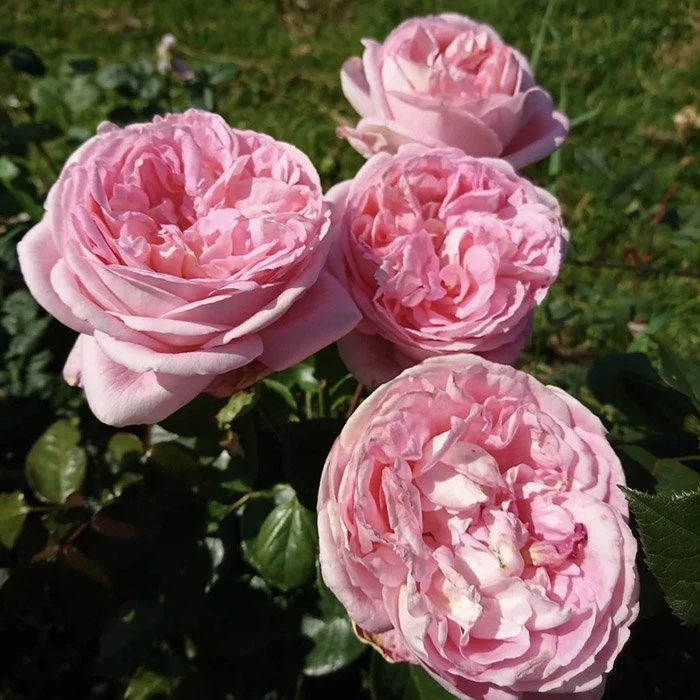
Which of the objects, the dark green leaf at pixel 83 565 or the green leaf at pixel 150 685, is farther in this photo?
the green leaf at pixel 150 685

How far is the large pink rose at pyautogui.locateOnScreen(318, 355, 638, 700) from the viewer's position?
0.54 m

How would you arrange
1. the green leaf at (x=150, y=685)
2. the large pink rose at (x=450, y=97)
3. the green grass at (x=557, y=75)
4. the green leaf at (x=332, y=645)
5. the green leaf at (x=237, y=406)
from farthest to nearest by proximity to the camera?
→ the green grass at (x=557, y=75) → the green leaf at (x=150, y=685) → the green leaf at (x=332, y=645) → the large pink rose at (x=450, y=97) → the green leaf at (x=237, y=406)

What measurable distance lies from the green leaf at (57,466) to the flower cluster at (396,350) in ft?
0.93

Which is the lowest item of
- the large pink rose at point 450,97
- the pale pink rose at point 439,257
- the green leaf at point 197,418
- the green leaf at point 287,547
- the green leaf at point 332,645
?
the green leaf at point 332,645

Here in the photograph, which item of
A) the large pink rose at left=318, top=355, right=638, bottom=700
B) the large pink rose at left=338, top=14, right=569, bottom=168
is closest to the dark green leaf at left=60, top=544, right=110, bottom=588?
the large pink rose at left=318, top=355, right=638, bottom=700

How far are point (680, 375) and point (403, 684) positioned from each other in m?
0.44

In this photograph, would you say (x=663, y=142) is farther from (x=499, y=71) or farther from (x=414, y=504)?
(x=414, y=504)

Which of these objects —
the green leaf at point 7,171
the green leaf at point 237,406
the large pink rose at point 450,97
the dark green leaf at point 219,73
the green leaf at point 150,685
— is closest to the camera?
the green leaf at point 237,406

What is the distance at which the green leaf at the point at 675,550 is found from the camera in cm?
55

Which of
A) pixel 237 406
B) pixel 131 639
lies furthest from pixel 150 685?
pixel 237 406

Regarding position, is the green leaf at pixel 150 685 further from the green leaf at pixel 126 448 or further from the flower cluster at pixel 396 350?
the flower cluster at pixel 396 350

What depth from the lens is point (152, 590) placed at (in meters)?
0.99

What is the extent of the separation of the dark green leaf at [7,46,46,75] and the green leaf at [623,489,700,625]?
4.24ft

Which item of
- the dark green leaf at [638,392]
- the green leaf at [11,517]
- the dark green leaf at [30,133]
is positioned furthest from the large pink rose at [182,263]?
the dark green leaf at [30,133]
